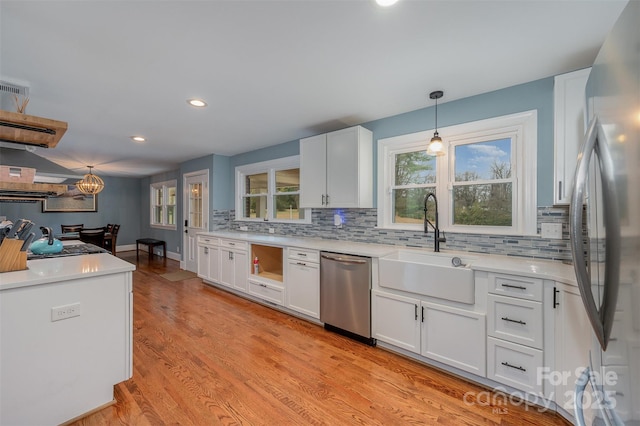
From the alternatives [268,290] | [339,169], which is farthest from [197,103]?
[268,290]

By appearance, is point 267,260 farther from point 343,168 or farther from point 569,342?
point 569,342

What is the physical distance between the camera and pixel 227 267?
4078mm

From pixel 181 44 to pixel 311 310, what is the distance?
2.64 metres

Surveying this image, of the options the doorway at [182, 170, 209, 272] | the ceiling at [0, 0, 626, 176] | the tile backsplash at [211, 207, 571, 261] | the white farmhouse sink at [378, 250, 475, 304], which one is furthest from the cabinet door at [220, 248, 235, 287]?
the white farmhouse sink at [378, 250, 475, 304]

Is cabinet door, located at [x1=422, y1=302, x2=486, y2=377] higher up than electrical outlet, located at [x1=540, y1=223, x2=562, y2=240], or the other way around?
electrical outlet, located at [x1=540, y1=223, x2=562, y2=240]

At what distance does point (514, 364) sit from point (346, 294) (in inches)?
53.9

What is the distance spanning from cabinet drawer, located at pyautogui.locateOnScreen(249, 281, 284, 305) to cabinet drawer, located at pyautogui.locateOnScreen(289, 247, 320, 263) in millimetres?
489

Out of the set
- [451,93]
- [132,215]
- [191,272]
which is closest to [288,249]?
[451,93]

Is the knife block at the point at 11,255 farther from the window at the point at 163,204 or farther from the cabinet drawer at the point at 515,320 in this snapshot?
the window at the point at 163,204

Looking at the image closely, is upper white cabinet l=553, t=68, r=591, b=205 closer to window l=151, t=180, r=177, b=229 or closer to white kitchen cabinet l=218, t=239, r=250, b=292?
white kitchen cabinet l=218, t=239, r=250, b=292

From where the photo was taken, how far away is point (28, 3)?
4.55 feet

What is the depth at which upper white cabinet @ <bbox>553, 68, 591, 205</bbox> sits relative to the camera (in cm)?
181

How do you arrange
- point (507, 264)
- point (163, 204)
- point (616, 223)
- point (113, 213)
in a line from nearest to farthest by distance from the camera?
point (616, 223) → point (507, 264) → point (163, 204) → point (113, 213)

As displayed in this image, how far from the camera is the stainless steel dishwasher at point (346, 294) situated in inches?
100
